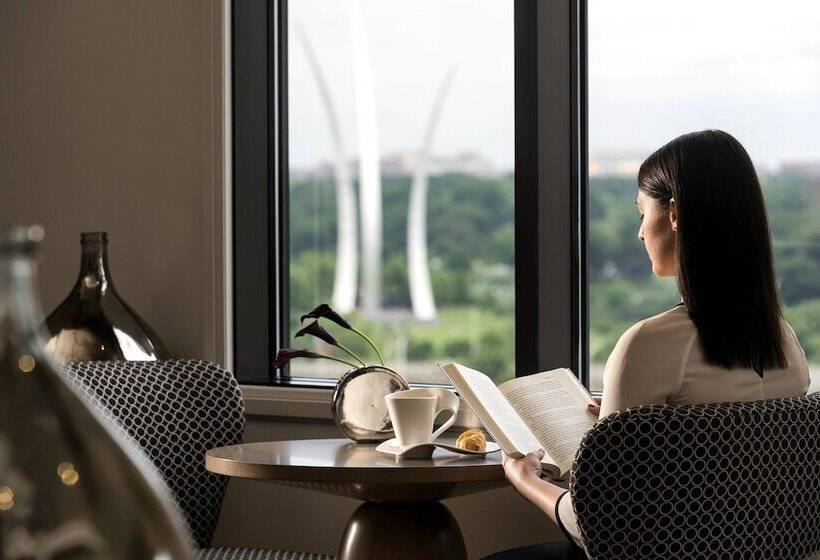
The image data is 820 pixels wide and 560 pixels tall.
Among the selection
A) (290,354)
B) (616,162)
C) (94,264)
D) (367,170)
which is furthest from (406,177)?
(94,264)

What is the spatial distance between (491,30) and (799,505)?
5.56 feet

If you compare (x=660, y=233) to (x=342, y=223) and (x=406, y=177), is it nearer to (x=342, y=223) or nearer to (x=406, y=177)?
(x=406, y=177)

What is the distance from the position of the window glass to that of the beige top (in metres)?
1.17

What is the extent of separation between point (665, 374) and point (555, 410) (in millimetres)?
410

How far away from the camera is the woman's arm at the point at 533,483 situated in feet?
5.95

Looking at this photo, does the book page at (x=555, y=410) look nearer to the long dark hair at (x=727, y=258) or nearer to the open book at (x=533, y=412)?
the open book at (x=533, y=412)

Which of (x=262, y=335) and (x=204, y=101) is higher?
(x=204, y=101)

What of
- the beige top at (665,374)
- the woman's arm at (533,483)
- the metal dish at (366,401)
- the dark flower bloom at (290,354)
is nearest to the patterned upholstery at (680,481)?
the beige top at (665,374)

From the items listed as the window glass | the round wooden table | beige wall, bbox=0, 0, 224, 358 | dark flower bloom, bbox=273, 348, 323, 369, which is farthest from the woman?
beige wall, bbox=0, 0, 224, 358

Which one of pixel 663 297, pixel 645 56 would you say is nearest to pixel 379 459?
pixel 663 297

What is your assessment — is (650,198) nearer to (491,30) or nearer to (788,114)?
(788,114)

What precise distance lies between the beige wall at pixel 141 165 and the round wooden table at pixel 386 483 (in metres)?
0.74

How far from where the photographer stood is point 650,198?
1.90m

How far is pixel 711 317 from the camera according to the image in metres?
1.74
